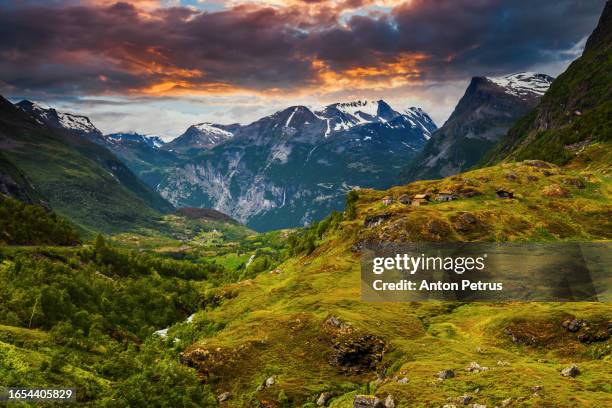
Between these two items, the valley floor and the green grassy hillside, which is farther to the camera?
the valley floor

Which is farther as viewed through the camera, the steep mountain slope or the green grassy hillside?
the green grassy hillside

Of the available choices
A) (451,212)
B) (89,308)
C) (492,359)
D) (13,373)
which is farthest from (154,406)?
(451,212)

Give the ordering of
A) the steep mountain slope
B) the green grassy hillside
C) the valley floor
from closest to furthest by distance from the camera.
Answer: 1. the steep mountain slope
2. the green grassy hillside
3. the valley floor

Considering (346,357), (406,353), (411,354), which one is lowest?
(346,357)

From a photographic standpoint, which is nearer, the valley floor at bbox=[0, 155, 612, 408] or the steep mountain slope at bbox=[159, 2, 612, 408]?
the steep mountain slope at bbox=[159, 2, 612, 408]

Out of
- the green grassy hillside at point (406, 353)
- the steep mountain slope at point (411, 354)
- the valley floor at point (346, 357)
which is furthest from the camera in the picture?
the valley floor at point (346, 357)

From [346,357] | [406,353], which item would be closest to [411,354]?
[406,353]

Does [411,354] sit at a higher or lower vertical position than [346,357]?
higher

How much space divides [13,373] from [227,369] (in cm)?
4396

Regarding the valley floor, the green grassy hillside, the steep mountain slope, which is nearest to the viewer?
the steep mountain slope

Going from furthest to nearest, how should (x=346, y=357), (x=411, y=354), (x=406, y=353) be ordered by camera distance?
(x=346, y=357)
(x=406, y=353)
(x=411, y=354)

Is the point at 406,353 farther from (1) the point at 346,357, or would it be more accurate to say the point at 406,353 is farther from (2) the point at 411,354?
(1) the point at 346,357

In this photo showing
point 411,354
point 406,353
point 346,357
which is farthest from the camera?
point 346,357

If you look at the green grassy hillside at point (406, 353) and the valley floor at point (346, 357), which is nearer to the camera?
the green grassy hillside at point (406, 353)
